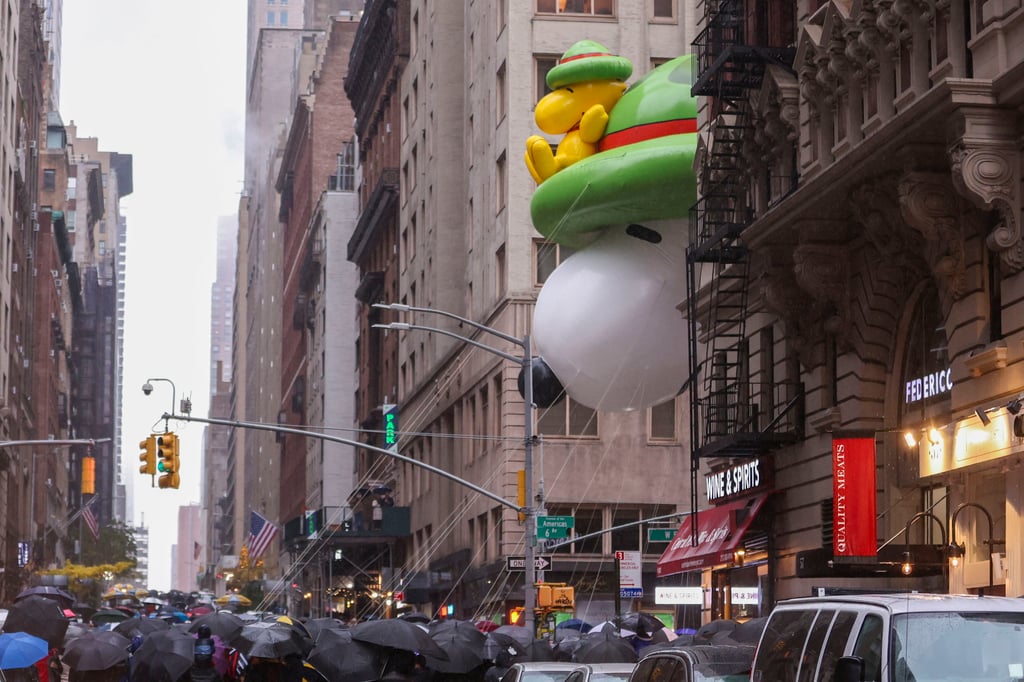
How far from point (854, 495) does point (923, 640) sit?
1298 centimetres

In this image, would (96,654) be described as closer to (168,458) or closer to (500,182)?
(168,458)

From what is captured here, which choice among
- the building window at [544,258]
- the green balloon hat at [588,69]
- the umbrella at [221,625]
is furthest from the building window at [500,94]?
the umbrella at [221,625]

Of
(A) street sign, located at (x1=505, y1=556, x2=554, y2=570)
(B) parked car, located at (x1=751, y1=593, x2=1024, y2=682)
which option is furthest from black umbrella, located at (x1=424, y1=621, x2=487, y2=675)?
(B) parked car, located at (x1=751, y1=593, x2=1024, y2=682)

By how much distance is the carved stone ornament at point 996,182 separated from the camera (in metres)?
20.1

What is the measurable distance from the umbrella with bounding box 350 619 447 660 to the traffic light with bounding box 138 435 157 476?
42.0ft

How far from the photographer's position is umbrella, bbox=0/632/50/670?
22375mm

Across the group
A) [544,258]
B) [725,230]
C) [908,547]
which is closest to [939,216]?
[908,547]

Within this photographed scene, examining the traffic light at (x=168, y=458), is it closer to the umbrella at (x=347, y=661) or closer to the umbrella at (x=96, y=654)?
the umbrella at (x=96, y=654)

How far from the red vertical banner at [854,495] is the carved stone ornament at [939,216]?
3197mm

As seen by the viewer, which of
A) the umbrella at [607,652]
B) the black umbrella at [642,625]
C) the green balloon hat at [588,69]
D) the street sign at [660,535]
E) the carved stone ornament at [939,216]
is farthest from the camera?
the green balloon hat at [588,69]

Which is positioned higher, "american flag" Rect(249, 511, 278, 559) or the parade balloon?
the parade balloon

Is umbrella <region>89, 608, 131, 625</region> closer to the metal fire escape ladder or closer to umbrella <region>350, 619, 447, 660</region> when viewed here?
the metal fire escape ladder

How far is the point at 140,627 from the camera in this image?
34031mm

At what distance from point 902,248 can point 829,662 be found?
502 inches
